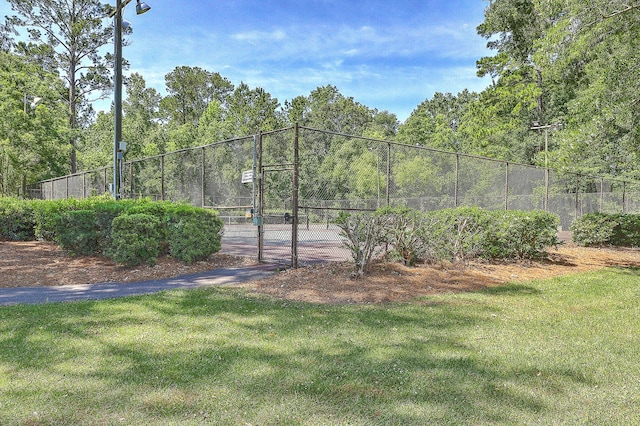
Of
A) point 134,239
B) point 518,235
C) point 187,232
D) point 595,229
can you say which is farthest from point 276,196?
point 595,229

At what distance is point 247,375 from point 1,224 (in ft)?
40.5

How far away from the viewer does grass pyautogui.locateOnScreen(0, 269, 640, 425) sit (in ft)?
8.22

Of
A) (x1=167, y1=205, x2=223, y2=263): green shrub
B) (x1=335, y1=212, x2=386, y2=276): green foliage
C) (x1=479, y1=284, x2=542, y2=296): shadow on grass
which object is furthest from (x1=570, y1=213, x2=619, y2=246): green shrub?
(x1=167, y1=205, x2=223, y2=263): green shrub

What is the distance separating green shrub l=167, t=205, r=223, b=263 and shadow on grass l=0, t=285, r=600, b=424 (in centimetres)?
282

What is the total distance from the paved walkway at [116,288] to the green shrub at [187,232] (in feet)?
2.20

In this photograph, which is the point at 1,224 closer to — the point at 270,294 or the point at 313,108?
the point at 270,294

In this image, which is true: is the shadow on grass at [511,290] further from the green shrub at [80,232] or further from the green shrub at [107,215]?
the green shrub at [80,232]

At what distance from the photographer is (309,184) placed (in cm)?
886

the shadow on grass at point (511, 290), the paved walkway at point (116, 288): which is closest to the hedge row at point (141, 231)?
the paved walkway at point (116, 288)

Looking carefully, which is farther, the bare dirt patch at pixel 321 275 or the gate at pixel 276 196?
the gate at pixel 276 196

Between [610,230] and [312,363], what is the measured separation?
43.0 feet

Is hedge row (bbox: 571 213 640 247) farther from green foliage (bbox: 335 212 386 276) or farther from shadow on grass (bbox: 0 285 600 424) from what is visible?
shadow on grass (bbox: 0 285 600 424)

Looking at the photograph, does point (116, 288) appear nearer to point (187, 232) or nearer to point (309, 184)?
point (187, 232)

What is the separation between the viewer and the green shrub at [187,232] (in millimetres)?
7551
